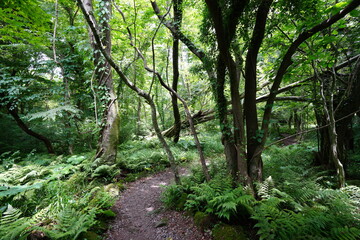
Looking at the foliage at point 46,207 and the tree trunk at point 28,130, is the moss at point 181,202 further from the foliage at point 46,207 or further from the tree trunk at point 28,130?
the tree trunk at point 28,130

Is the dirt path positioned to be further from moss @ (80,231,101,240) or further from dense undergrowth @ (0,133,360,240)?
moss @ (80,231,101,240)

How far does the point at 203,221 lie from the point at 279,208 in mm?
1474

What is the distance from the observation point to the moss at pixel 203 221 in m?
3.03

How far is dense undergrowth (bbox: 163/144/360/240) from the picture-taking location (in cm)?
219

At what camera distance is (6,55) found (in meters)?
7.18

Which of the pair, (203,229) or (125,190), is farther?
(125,190)

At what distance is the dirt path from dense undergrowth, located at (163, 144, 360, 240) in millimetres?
249

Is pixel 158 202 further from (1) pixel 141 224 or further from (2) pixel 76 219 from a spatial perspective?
(2) pixel 76 219

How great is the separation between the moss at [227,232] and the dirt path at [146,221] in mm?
228

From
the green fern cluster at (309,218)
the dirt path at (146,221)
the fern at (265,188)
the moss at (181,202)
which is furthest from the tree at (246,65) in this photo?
the dirt path at (146,221)

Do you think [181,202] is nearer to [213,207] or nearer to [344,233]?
[213,207]

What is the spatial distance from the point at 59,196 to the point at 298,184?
522 cm

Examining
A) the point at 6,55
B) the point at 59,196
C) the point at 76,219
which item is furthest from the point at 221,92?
the point at 6,55

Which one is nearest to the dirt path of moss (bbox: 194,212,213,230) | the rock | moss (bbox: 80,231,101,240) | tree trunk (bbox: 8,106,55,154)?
the rock
